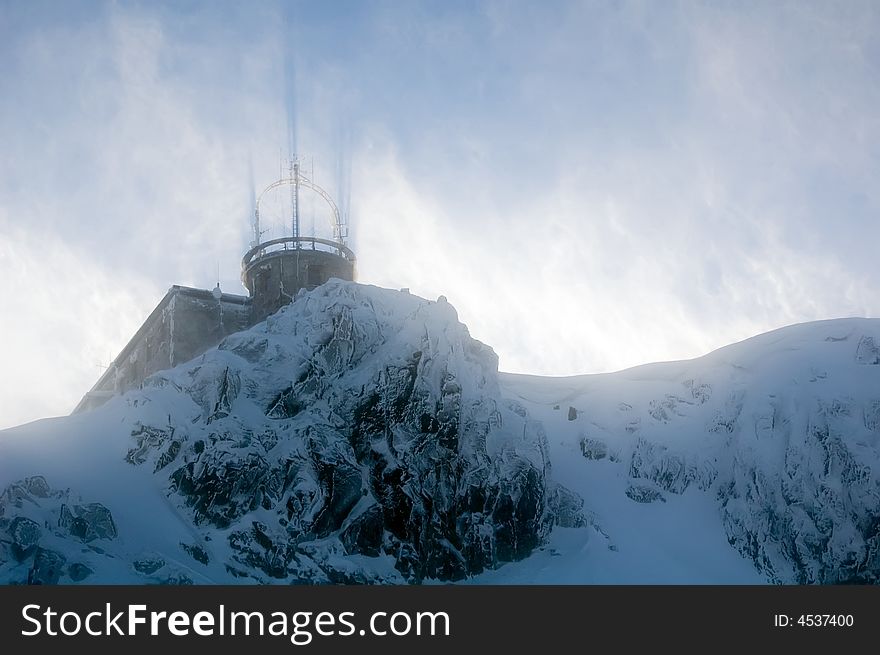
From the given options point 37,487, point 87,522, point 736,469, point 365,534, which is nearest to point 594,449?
point 736,469

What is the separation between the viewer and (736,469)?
1950 inches

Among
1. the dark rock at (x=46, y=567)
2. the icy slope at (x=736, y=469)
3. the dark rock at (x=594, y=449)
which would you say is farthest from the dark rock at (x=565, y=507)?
the dark rock at (x=46, y=567)

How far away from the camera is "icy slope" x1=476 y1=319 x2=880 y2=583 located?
148 feet

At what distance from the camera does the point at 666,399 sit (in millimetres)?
55844

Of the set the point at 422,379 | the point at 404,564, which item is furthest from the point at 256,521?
the point at 422,379

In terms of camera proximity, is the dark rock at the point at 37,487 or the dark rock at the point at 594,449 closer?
the dark rock at the point at 37,487

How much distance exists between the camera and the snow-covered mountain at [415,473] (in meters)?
37.7

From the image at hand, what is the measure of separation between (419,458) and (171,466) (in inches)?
449

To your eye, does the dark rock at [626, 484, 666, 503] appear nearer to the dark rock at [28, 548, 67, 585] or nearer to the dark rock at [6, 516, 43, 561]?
the dark rock at [28, 548, 67, 585]

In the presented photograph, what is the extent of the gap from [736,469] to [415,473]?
61.0 ft

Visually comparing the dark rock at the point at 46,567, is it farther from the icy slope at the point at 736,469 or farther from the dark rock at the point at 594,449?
the dark rock at the point at 594,449

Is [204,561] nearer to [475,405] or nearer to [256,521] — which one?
[256,521]

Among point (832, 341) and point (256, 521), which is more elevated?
point (832, 341)

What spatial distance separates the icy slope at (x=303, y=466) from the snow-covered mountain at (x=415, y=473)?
10cm
